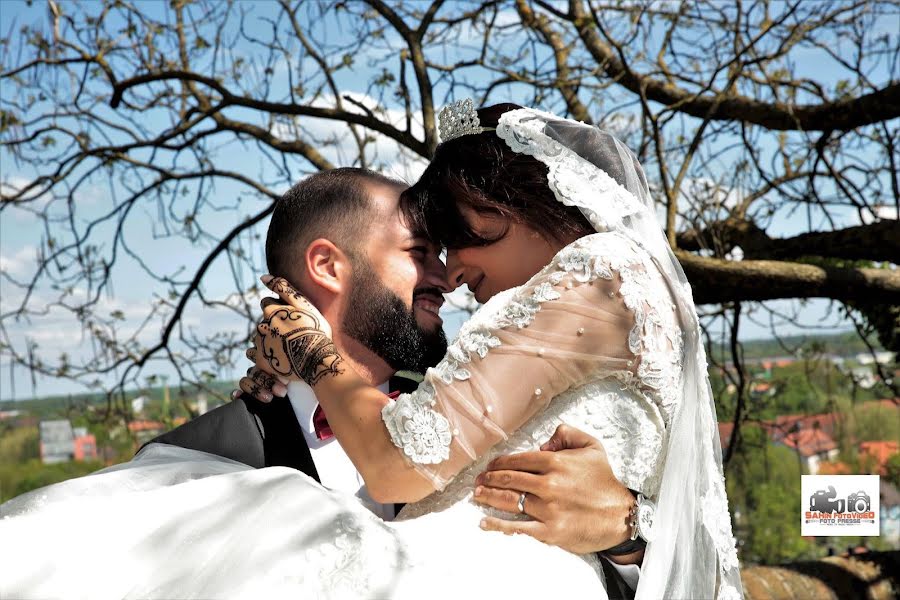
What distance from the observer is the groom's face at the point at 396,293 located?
2.53 metres

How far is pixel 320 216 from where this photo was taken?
2658 mm

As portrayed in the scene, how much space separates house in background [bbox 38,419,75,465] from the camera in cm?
548

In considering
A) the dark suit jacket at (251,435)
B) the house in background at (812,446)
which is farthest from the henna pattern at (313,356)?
the house in background at (812,446)

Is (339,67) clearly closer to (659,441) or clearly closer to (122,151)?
(122,151)

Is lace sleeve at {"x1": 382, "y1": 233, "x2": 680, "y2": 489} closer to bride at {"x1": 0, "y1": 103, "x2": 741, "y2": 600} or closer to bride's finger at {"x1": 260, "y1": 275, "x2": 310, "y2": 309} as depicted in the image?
bride at {"x1": 0, "y1": 103, "x2": 741, "y2": 600}

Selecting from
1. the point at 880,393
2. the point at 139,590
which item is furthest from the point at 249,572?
the point at 880,393

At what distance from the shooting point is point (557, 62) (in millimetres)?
5102

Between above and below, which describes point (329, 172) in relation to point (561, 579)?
above

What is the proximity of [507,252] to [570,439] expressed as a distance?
21.4 inches

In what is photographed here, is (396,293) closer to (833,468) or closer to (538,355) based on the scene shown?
(538,355)

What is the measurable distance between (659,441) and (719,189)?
11.6 feet

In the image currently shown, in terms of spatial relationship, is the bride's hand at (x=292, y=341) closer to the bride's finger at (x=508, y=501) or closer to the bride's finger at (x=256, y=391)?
the bride's finger at (x=256, y=391)

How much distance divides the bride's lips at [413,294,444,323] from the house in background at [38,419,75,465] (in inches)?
149

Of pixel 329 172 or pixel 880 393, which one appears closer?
pixel 329 172
